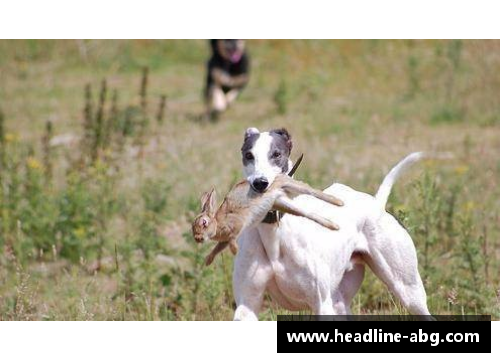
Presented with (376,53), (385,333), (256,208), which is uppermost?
(376,53)

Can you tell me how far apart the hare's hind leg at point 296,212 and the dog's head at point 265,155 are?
113 mm

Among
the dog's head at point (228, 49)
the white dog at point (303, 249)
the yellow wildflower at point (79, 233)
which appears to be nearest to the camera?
the white dog at point (303, 249)

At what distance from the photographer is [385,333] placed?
620cm

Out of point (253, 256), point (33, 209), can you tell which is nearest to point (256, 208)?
point (253, 256)

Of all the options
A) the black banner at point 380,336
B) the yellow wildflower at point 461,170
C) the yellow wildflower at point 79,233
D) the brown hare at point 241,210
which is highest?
the yellow wildflower at point 461,170

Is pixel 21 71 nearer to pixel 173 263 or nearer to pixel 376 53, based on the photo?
pixel 376 53

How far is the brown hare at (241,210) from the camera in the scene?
5.41 metres

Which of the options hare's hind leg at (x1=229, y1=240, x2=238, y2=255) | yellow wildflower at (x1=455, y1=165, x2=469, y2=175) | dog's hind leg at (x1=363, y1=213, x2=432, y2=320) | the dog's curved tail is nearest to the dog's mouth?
yellow wildflower at (x1=455, y1=165, x2=469, y2=175)

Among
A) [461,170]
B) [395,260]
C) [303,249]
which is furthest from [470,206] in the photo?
[303,249]

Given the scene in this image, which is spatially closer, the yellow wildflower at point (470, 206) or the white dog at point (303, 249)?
the white dog at point (303, 249)

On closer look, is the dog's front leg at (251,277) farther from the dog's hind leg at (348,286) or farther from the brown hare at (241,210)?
the dog's hind leg at (348,286)

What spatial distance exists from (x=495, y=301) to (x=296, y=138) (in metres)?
6.34

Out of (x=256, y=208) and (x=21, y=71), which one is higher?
(x=21, y=71)

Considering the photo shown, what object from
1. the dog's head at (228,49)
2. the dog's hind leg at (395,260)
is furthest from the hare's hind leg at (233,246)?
the dog's head at (228,49)
